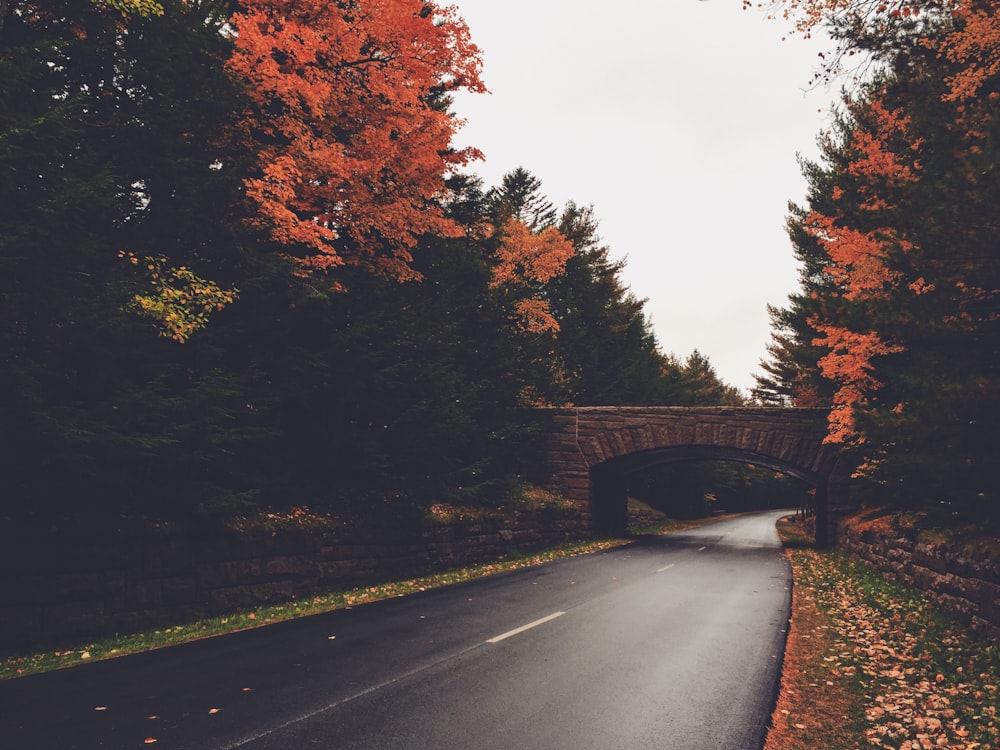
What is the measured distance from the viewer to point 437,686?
19.5 feet

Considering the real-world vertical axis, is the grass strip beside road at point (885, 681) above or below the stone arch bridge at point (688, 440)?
below

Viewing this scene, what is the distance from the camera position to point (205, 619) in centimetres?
920

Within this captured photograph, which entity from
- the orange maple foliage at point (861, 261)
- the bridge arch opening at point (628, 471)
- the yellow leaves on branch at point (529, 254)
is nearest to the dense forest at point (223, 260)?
the orange maple foliage at point (861, 261)

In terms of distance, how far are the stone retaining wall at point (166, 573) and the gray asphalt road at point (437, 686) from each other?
1396mm

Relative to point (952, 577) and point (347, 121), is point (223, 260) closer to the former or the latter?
point (347, 121)

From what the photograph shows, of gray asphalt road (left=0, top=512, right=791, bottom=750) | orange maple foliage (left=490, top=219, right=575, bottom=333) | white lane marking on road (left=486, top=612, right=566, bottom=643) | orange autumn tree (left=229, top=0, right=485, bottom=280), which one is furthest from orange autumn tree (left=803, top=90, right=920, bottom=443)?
orange maple foliage (left=490, top=219, right=575, bottom=333)

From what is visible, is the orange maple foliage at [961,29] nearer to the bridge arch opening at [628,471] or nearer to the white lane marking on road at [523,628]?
the white lane marking on road at [523,628]

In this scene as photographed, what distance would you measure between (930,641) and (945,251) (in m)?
5.03

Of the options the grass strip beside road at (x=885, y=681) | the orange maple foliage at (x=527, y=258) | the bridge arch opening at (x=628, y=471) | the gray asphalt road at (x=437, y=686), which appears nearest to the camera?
the gray asphalt road at (x=437, y=686)

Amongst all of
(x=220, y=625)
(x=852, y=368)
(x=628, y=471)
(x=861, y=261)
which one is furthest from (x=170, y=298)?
(x=628, y=471)

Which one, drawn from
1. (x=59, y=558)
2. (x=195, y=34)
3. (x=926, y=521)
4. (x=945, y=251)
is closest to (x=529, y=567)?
(x=926, y=521)

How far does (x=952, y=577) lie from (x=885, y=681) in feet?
13.6

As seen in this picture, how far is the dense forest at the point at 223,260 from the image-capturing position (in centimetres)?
733

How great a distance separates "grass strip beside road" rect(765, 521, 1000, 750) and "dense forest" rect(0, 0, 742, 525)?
7.77m
